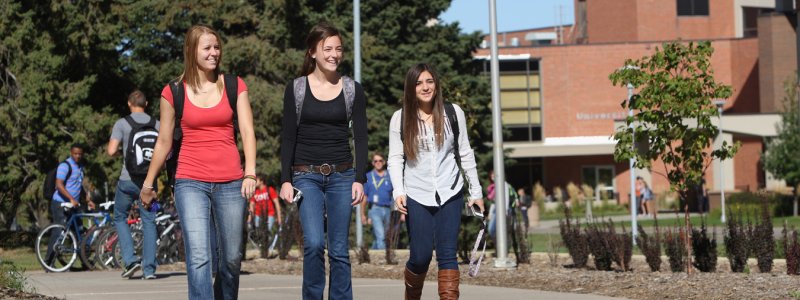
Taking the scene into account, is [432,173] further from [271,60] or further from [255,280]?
[271,60]

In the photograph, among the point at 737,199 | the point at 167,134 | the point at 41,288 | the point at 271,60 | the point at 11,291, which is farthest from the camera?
the point at 737,199

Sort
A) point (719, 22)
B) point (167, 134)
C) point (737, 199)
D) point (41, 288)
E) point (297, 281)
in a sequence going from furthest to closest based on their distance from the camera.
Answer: point (719, 22) → point (737, 199) → point (297, 281) → point (41, 288) → point (167, 134)

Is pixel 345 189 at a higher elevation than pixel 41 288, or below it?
higher

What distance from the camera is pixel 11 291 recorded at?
34.5 feet

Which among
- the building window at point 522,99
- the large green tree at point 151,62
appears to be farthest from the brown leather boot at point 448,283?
the building window at point 522,99

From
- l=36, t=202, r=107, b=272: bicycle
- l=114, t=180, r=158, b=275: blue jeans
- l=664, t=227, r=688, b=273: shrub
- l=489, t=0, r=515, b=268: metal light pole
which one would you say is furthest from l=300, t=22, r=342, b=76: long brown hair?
l=36, t=202, r=107, b=272: bicycle

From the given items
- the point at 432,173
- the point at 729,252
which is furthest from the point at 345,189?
the point at 729,252

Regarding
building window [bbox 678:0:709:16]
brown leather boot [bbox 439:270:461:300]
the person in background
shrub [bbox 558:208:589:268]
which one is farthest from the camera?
building window [bbox 678:0:709:16]

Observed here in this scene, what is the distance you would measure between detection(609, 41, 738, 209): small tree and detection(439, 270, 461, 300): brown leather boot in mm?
6203

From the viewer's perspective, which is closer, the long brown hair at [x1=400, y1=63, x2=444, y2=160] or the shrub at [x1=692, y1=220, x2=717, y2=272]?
the long brown hair at [x1=400, y1=63, x2=444, y2=160]

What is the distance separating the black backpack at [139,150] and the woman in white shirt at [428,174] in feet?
15.0

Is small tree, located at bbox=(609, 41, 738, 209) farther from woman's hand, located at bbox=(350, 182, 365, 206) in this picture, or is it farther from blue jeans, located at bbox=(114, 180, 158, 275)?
woman's hand, located at bbox=(350, 182, 365, 206)

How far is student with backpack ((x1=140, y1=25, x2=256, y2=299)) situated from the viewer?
7.82 meters

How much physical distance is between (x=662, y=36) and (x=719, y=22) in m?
3.71
